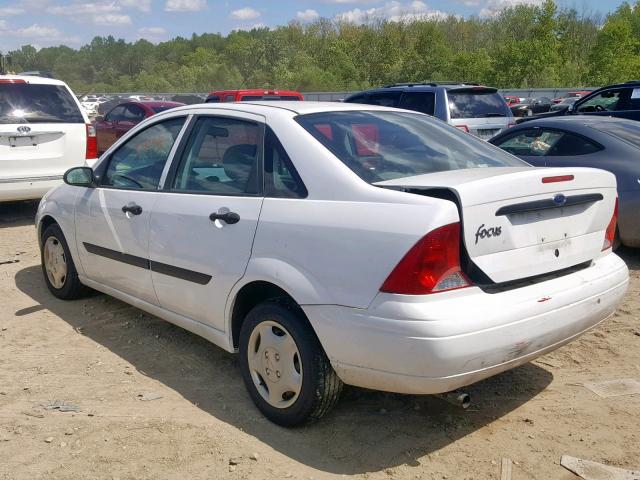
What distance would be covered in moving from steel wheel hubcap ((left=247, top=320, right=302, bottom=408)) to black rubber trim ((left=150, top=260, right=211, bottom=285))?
48cm

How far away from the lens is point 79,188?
5.07m

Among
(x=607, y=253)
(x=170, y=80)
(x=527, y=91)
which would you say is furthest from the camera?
(x=170, y=80)

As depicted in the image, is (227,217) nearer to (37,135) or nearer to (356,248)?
(356,248)

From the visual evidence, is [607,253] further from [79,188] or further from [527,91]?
[527,91]

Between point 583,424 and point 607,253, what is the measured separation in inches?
36.7

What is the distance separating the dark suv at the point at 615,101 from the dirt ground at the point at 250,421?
8.85m

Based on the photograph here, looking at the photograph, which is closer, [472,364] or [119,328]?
[472,364]

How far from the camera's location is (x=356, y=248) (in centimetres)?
293

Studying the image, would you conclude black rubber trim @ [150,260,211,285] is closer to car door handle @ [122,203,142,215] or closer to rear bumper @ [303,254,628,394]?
car door handle @ [122,203,142,215]

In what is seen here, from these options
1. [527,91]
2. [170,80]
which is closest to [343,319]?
[527,91]

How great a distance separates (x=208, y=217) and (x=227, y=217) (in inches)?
6.7

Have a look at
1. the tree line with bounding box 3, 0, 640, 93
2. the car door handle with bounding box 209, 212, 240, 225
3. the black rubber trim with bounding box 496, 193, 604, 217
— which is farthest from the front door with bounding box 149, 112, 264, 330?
the tree line with bounding box 3, 0, 640, 93

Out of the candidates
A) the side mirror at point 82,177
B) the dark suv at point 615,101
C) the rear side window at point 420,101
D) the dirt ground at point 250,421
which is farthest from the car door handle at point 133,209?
the dark suv at point 615,101

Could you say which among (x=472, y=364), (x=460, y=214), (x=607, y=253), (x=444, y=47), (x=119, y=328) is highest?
(x=444, y=47)
